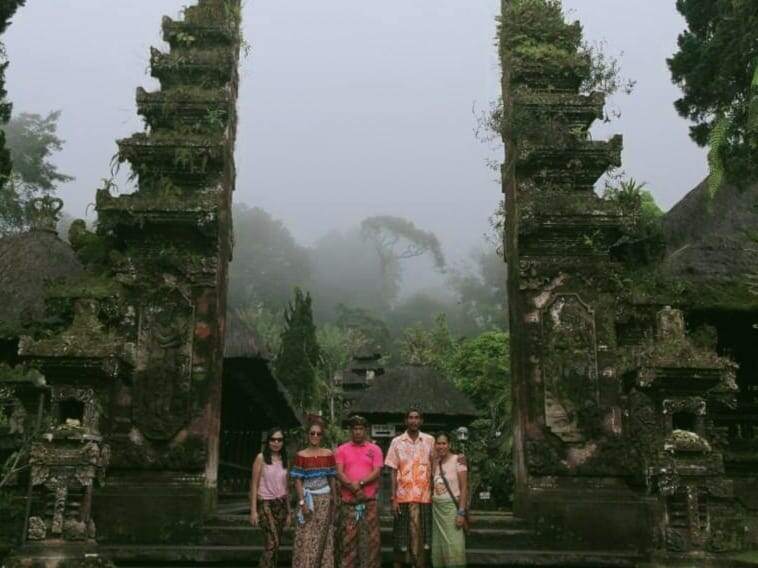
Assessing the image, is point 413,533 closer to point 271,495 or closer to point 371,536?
point 371,536

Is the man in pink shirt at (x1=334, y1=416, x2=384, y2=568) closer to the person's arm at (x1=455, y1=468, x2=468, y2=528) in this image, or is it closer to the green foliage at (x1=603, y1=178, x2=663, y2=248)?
the person's arm at (x1=455, y1=468, x2=468, y2=528)

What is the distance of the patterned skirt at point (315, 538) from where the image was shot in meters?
7.12

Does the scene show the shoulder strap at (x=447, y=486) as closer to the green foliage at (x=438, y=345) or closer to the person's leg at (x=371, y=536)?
the person's leg at (x=371, y=536)

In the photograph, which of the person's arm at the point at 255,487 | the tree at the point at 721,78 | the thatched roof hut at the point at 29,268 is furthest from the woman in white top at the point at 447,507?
the thatched roof hut at the point at 29,268

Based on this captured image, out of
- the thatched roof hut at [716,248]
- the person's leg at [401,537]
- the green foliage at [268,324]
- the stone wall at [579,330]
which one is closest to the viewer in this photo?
the person's leg at [401,537]

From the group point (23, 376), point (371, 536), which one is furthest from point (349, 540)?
point (23, 376)

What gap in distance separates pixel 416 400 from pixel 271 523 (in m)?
9.75

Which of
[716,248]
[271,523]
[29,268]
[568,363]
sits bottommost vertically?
[271,523]

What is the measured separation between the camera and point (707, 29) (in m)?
13.6

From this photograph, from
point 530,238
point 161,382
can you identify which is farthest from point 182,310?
point 530,238

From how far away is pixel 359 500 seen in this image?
7211 millimetres

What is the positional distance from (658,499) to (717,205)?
827 centimetres

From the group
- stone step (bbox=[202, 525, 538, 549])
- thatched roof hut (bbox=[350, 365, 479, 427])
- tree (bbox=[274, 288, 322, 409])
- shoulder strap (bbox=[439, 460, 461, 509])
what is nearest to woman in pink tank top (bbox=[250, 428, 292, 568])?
stone step (bbox=[202, 525, 538, 549])

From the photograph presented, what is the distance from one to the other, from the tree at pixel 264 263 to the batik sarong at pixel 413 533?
2494 inches
